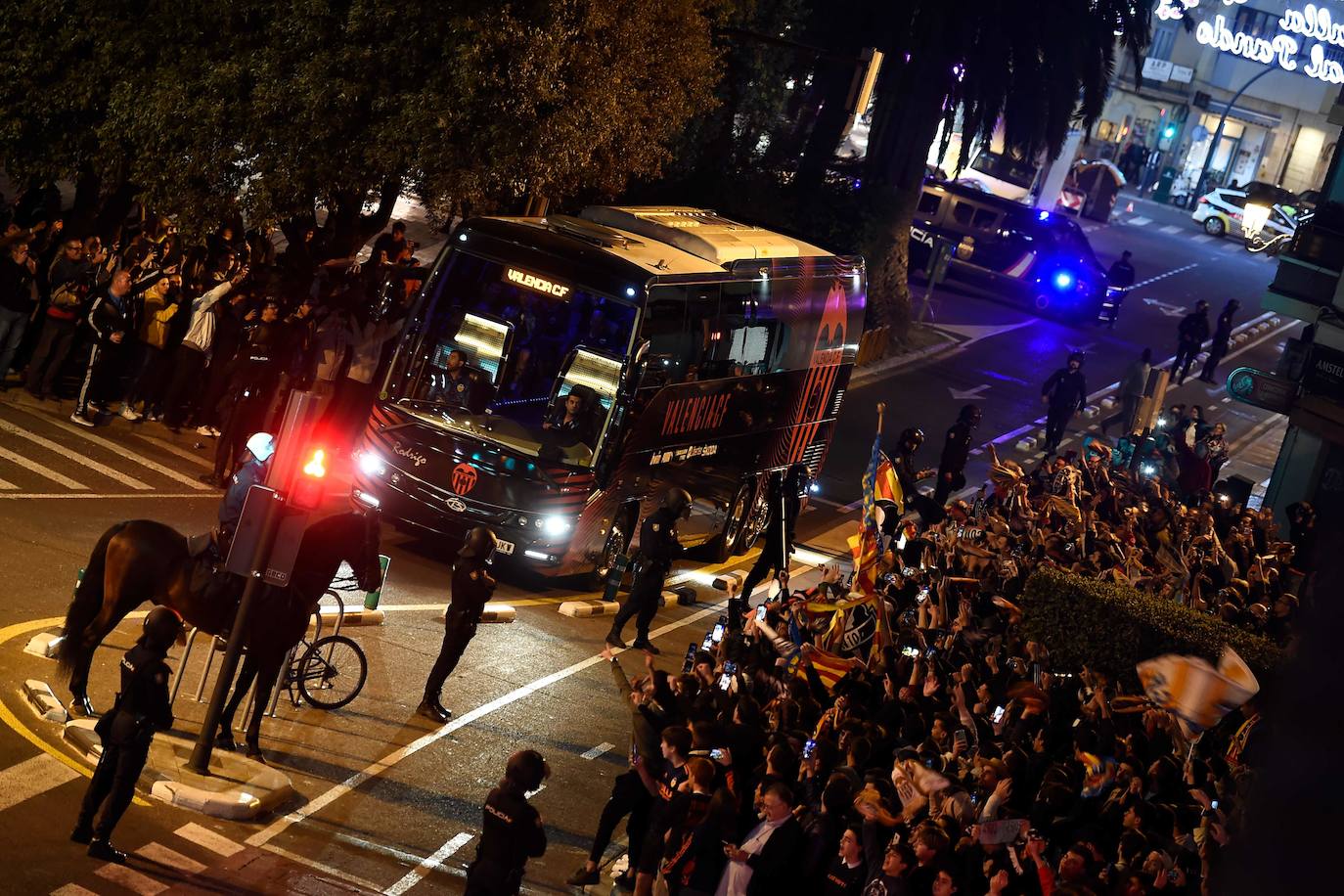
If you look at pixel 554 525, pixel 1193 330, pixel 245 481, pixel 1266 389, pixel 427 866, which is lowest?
pixel 427 866

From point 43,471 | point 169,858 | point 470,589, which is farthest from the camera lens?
point 43,471

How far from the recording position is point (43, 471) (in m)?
17.2

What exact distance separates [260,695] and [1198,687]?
21.3 ft

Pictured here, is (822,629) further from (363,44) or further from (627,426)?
(363,44)

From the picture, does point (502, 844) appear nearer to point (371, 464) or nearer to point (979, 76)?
point (371, 464)

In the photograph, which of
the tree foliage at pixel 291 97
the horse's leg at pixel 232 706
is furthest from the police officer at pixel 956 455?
the horse's leg at pixel 232 706

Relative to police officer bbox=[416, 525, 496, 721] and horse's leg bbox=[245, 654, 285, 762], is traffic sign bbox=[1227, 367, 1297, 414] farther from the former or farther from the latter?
horse's leg bbox=[245, 654, 285, 762]

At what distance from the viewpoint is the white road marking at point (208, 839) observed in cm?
1030

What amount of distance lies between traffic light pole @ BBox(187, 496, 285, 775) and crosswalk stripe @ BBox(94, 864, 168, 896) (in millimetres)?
1534

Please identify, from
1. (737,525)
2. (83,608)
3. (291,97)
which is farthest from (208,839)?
(291,97)

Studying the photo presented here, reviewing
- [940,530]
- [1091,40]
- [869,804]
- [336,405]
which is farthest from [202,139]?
[1091,40]

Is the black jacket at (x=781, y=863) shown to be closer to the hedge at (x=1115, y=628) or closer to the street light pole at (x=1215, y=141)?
the hedge at (x=1115, y=628)

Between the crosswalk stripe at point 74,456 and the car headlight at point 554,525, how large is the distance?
14.1 feet

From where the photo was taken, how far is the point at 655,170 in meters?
26.1
